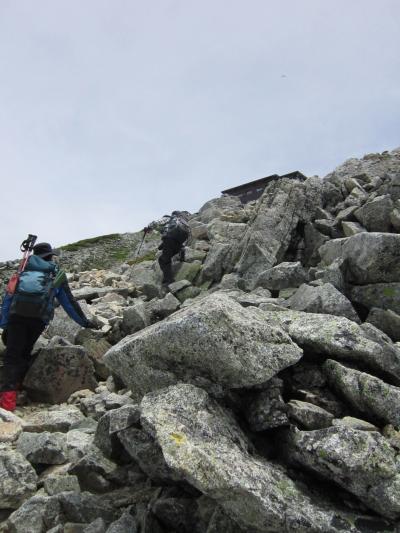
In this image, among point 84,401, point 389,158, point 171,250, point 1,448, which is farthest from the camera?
point 389,158

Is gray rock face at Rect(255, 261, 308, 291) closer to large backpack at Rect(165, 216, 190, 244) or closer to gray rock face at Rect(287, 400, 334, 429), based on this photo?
large backpack at Rect(165, 216, 190, 244)

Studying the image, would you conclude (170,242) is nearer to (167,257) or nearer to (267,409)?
(167,257)

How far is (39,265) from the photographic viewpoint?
1203 centimetres

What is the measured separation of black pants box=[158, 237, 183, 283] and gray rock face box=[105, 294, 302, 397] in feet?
51.0

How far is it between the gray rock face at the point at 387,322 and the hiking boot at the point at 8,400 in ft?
29.4

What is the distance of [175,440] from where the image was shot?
5.43 metres

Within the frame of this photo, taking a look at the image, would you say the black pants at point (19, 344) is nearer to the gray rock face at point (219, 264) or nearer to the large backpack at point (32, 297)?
the large backpack at point (32, 297)

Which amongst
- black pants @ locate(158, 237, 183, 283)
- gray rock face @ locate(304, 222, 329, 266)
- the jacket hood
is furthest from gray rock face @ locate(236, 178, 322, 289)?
the jacket hood

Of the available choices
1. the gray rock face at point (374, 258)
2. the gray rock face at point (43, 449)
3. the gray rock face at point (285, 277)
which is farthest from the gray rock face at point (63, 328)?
A: the gray rock face at point (374, 258)

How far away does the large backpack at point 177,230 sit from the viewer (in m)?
22.9

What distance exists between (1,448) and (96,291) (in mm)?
13239

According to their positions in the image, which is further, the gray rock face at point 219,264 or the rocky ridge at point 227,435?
the gray rock face at point 219,264

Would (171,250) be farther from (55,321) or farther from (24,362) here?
(24,362)

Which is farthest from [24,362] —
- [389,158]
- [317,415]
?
[389,158]
